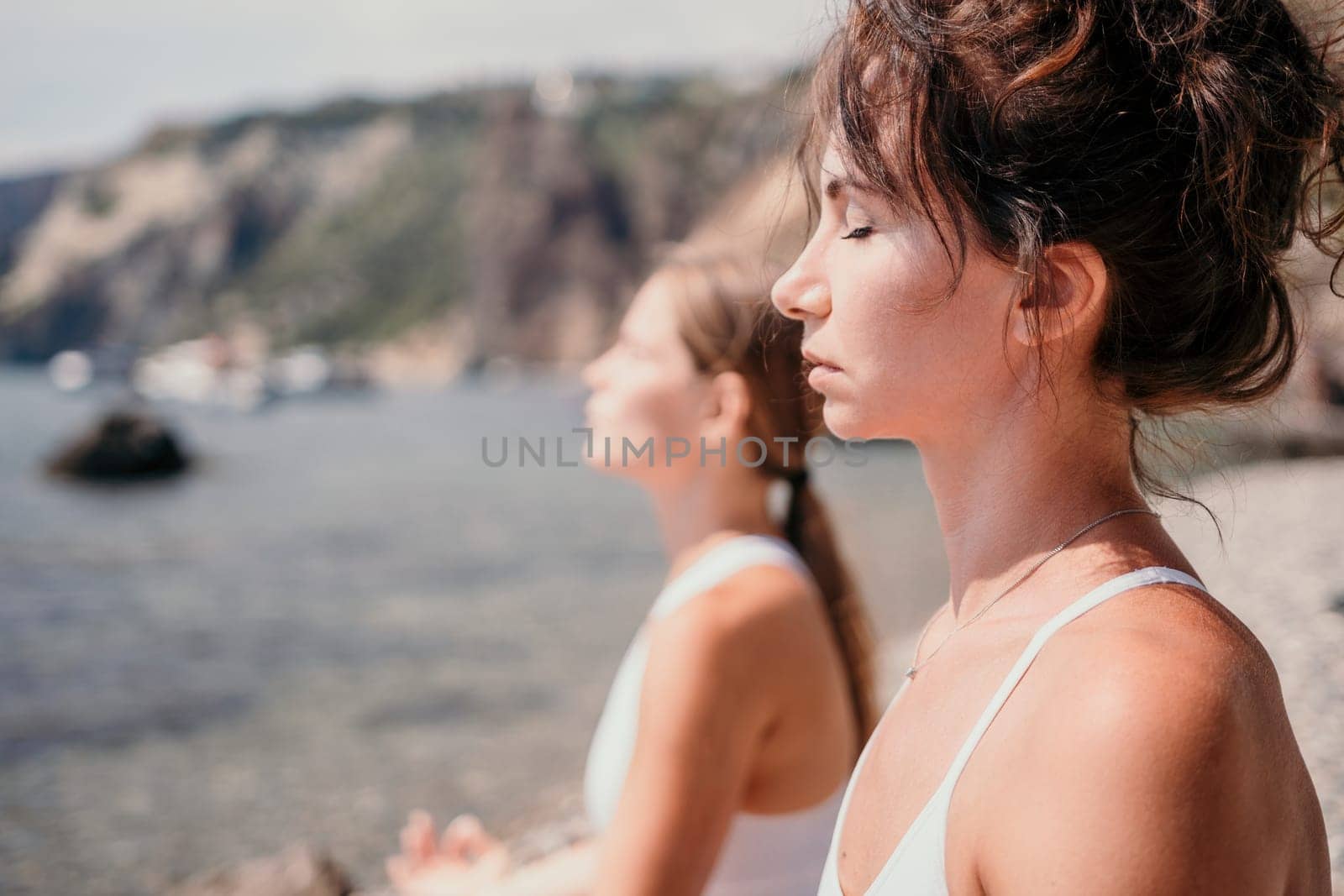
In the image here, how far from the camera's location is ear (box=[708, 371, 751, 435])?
2746 mm

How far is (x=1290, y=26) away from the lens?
125cm

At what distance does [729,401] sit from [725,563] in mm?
440

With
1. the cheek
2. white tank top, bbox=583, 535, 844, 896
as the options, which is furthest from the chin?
white tank top, bbox=583, 535, 844, 896

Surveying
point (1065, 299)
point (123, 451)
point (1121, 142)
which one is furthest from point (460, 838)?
point (123, 451)

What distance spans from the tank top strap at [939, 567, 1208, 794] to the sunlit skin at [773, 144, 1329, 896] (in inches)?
0.5

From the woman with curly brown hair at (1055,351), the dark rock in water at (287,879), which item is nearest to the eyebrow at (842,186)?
the woman with curly brown hair at (1055,351)

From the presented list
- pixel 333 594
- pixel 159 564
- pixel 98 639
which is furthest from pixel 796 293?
pixel 159 564

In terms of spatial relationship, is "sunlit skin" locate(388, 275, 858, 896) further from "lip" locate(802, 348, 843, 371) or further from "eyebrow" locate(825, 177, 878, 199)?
"eyebrow" locate(825, 177, 878, 199)

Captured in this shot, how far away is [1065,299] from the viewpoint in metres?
1.25

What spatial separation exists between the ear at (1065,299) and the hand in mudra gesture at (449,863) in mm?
2276

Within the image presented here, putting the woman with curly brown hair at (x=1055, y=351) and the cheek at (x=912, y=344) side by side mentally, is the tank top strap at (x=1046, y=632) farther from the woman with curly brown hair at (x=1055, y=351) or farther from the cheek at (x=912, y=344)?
the cheek at (x=912, y=344)

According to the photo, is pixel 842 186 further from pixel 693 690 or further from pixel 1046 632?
pixel 693 690

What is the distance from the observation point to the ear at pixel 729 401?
9.01ft

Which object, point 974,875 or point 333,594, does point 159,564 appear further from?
point 974,875
